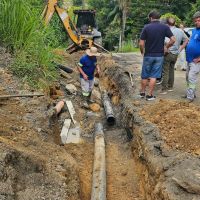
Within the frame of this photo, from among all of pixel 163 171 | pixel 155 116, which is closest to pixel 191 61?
pixel 155 116

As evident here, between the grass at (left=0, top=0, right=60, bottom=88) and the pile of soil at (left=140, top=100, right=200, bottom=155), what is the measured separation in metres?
2.92

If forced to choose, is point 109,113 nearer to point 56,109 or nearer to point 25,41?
point 56,109

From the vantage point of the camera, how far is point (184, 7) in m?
35.3

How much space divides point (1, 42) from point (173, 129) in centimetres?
539

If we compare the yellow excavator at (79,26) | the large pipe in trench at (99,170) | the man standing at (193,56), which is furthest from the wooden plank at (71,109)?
the yellow excavator at (79,26)

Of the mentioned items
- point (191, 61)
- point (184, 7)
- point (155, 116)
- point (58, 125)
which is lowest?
point (184, 7)

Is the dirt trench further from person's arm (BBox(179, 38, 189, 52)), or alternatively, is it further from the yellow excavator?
the yellow excavator

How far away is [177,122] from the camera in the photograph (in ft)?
22.5

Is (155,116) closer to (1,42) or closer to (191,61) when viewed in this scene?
(191,61)

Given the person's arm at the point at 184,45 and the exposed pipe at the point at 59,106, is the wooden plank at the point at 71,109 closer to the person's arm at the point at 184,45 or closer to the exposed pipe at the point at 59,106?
the exposed pipe at the point at 59,106

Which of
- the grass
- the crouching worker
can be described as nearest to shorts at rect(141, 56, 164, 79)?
the crouching worker

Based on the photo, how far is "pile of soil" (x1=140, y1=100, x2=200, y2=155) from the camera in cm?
623

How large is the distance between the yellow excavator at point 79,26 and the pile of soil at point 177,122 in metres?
5.73

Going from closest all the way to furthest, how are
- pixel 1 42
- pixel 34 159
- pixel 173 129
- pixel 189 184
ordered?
pixel 189 184 → pixel 34 159 → pixel 173 129 → pixel 1 42
